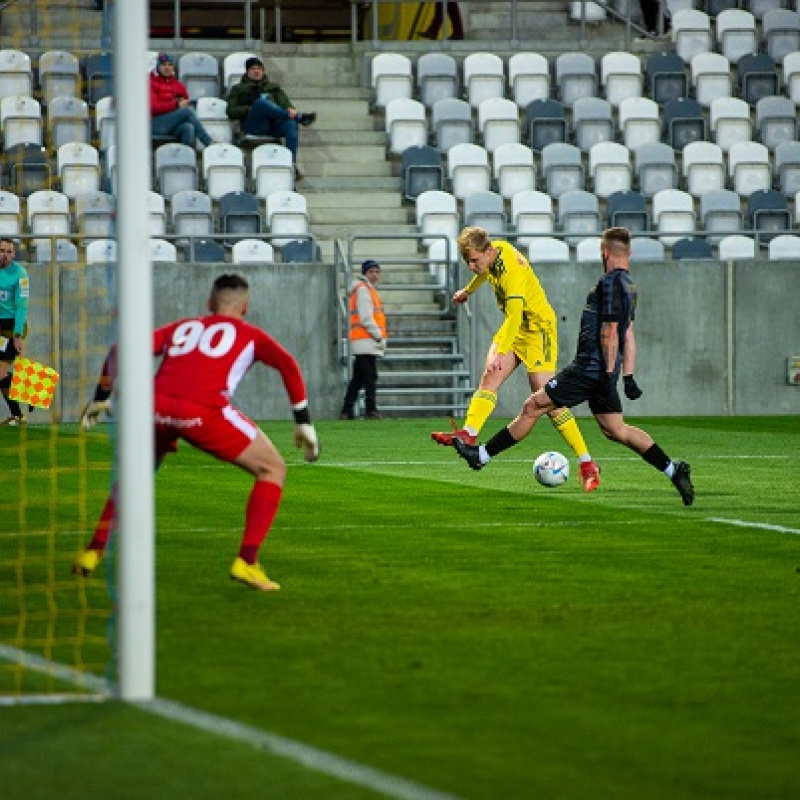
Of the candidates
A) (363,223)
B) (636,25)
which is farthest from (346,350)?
(636,25)

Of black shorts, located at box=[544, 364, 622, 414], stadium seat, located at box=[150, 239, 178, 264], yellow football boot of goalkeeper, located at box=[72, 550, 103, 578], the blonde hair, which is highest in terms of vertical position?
stadium seat, located at box=[150, 239, 178, 264]

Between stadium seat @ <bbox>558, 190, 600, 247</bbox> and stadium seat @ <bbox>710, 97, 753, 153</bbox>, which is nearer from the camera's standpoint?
stadium seat @ <bbox>558, 190, 600, 247</bbox>

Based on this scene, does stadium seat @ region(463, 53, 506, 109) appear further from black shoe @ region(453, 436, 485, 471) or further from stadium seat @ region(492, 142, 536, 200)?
black shoe @ region(453, 436, 485, 471)

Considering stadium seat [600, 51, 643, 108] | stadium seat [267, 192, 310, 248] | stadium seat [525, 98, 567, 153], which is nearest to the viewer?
stadium seat [267, 192, 310, 248]

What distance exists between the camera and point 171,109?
29.0m

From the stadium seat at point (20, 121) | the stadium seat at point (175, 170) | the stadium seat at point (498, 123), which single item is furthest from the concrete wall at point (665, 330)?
the stadium seat at point (498, 123)

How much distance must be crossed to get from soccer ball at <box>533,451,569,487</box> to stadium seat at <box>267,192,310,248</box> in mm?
13632

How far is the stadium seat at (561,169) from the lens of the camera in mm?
30562

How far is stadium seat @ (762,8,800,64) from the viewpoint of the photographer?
33.3 metres

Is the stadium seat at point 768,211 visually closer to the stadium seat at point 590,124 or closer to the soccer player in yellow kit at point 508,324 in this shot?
the stadium seat at point 590,124

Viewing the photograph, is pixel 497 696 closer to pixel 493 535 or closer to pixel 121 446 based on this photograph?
pixel 121 446

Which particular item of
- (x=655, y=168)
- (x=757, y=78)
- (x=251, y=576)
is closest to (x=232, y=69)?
(x=655, y=168)

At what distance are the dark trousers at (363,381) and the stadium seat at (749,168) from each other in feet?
23.1

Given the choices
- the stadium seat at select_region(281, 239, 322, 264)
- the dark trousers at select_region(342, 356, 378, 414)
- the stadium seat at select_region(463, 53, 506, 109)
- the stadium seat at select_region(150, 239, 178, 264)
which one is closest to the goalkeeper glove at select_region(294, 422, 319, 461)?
the dark trousers at select_region(342, 356, 378, 414)
